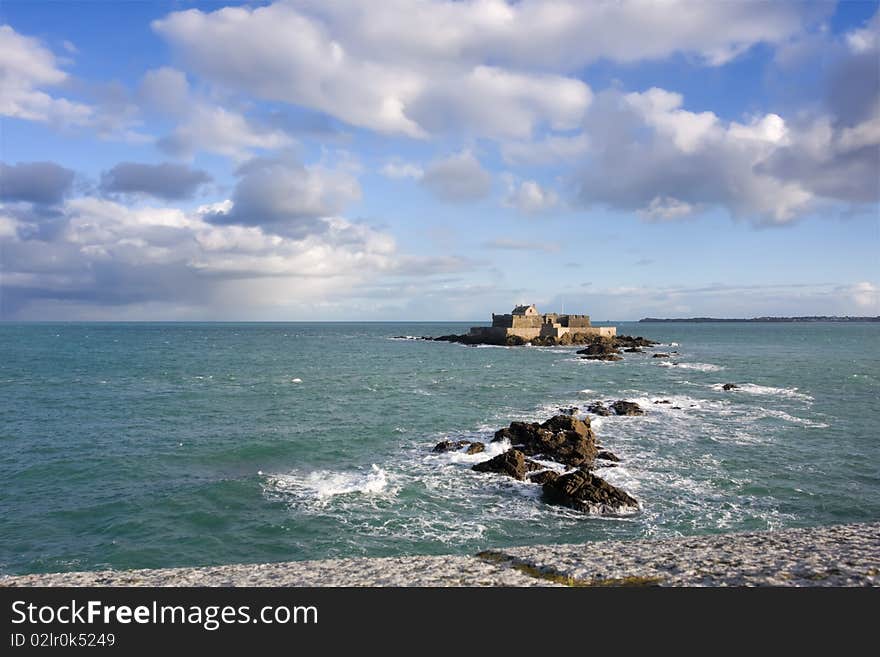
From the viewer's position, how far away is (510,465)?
77.7ft

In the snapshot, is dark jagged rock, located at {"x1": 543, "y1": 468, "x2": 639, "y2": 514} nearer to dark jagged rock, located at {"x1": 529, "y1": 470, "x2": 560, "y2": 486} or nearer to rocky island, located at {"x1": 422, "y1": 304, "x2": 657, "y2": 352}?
dark jagged rock, located at {"x1": 529, "y1": 470, "x2": 560, "y2": 486}

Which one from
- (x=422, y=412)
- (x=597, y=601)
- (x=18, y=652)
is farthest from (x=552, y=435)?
(x=18, y=652)

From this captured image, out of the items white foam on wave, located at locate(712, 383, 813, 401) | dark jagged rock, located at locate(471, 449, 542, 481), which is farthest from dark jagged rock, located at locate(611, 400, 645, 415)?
white foam on wave, located at locate(712, 383, 813, 401)

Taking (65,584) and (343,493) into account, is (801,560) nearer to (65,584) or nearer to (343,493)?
(343,493)

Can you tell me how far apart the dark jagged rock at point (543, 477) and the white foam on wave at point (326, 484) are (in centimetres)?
621

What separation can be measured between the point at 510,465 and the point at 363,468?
23.3 feet

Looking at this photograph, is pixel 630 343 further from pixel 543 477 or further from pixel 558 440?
pixel 543 477

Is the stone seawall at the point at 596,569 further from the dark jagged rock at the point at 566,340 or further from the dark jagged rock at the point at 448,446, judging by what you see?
the dark jagged rock at the point at 566,340

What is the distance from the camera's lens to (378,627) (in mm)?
8773

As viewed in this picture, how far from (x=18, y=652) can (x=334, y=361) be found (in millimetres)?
79650

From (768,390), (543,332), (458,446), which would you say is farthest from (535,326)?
(458,446)

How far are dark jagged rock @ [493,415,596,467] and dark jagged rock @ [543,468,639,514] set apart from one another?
4762 mm

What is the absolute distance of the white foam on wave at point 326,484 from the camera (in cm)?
2158

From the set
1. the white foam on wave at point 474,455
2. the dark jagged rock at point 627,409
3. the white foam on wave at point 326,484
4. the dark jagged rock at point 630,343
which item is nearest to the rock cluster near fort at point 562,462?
the white foam on wave at point 474,455
